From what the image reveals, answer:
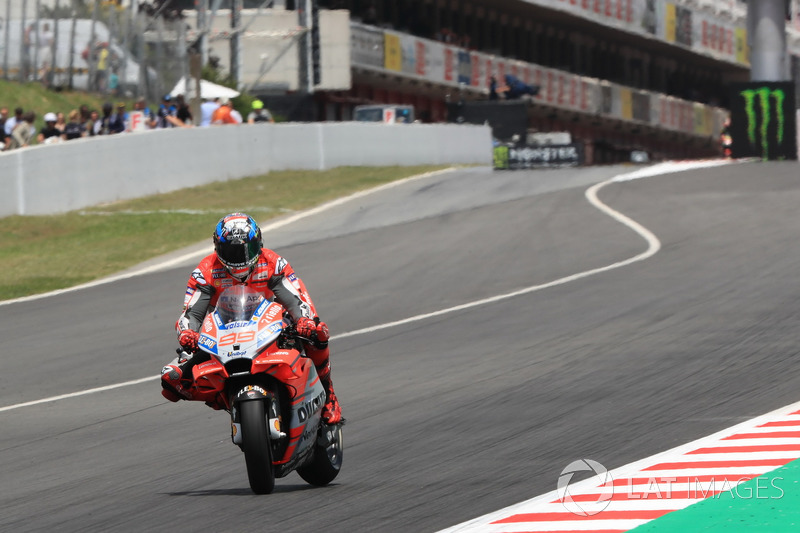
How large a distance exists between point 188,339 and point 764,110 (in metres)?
26.7

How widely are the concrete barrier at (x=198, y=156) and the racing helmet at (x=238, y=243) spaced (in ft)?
58.2

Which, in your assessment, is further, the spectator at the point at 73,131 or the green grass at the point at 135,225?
the spectator at the point at 73,131

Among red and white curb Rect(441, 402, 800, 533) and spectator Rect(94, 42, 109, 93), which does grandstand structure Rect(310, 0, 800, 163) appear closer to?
spectator Rect(94, 42, 109, 93)

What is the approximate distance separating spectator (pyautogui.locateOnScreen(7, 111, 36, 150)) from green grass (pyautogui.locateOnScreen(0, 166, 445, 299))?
1.59 metres

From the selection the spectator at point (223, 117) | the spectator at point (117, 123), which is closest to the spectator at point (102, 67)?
the spectator at point (223, 117)

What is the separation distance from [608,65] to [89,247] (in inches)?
1900

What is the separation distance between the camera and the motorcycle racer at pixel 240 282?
7.70 m

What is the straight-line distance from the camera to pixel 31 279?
20.2 m

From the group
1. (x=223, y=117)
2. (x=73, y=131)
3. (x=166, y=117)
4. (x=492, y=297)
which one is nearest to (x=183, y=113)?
(x=166, y=117)

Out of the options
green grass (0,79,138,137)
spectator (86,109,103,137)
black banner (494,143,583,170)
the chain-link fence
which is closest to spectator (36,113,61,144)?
spectator (86,109,103,137)

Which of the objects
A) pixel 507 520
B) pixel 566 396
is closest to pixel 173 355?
pixel 566 396

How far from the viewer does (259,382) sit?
24.6ft

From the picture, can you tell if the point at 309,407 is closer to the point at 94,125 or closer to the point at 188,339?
the point at 188,339

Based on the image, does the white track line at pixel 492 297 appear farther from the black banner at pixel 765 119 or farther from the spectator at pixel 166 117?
the spectator at pixel 166 117
